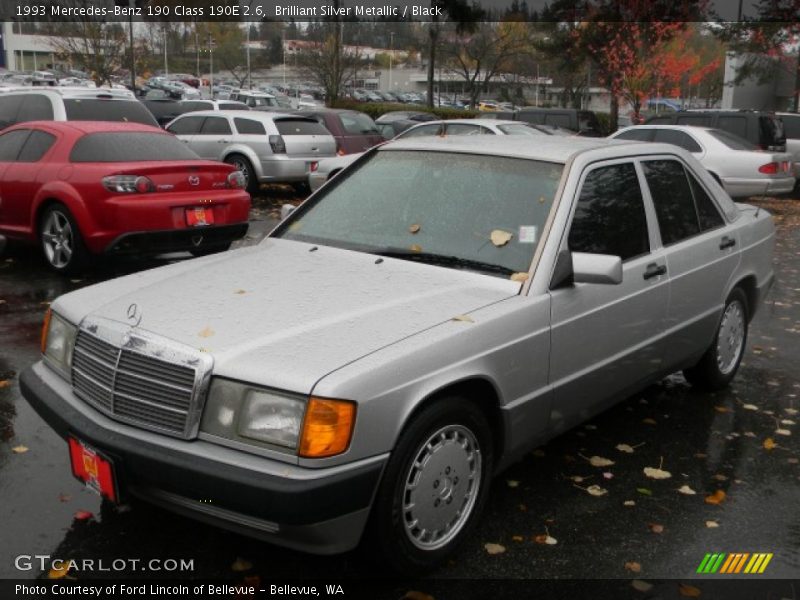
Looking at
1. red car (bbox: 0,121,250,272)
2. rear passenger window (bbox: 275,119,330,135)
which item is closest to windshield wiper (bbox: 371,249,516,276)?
red car (bbox: 0,121,250,272)

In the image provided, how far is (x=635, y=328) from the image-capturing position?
443cm

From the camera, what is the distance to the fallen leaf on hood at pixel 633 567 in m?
3.46

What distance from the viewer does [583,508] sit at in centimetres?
398

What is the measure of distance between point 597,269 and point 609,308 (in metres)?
0.54

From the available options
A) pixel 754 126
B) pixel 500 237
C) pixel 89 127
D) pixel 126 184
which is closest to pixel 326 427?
pixel 500 237

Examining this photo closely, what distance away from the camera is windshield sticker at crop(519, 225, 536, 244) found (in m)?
3.90

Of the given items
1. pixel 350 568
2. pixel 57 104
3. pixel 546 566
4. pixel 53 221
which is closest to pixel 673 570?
pixel 546 566

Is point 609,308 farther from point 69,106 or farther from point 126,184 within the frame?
point 69,106

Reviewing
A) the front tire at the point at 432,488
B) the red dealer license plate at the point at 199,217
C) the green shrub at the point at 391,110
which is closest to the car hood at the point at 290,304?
the front tire at the point at 432,488

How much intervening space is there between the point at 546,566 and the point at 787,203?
674 inches

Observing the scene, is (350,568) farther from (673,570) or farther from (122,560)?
(673,570)

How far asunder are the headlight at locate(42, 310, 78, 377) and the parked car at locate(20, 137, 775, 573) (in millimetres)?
14

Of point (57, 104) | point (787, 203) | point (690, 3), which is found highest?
point (690, 3)

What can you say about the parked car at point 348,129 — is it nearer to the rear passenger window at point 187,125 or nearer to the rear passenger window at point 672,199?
the rear passenger window at point 187,125
